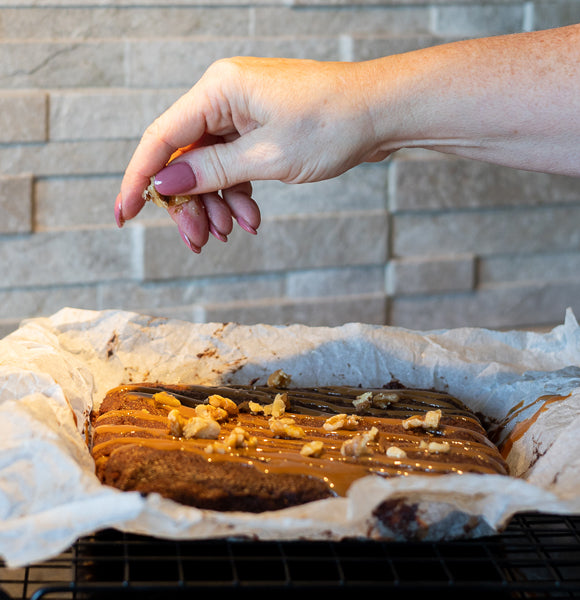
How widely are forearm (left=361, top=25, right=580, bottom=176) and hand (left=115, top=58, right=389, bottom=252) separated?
0.15 feet

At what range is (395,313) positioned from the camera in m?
2.28

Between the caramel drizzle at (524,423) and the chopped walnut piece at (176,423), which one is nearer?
the chopped walnut piece at (176,423)

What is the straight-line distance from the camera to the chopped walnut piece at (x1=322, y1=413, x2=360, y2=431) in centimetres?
106

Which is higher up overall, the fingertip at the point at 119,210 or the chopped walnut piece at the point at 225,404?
the fingertip at the point at 119,210

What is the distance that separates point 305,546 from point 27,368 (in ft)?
1.72

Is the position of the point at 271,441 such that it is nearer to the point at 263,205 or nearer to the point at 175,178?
the point at 175,178

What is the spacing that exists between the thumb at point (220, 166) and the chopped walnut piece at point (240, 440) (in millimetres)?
395

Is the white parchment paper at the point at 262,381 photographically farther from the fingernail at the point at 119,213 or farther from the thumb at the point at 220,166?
the thumb at the point at 220,166

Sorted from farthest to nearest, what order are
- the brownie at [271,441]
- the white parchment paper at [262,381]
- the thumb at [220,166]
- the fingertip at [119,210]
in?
1. the fingertip at [119,210]
2. the thumb at [220,166]
3. the brownie at [271,441]
4. the white parchment paper at [262,381]

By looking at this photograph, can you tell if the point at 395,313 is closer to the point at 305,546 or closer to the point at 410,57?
the point at 410,57

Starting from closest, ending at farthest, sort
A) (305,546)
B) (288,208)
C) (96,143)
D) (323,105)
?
(305,546)
(323,105)
(96,143)
(288,208)

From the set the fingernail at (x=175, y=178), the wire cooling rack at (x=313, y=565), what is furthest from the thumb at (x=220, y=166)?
the wire cooling rack at (x=313, y=565)

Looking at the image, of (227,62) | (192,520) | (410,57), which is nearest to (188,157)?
(227,62)

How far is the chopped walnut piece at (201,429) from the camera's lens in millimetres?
997
